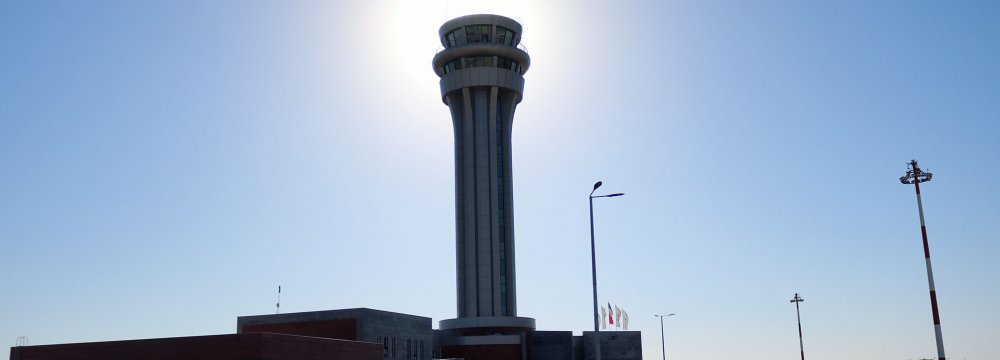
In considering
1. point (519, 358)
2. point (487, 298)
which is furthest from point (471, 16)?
point (519, 358)

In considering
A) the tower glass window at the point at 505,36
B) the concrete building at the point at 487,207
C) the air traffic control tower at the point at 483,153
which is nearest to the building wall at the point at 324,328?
the concrete building at the point at 487,207

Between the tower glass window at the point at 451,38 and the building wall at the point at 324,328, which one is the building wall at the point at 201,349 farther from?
the tower glass window at the point at 451,38

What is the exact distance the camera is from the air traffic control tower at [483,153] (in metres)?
86.3

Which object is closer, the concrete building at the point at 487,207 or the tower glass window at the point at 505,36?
the concrete building at the point at 487,207

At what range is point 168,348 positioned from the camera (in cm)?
3644

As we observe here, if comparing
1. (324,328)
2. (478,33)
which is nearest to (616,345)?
(324,328)

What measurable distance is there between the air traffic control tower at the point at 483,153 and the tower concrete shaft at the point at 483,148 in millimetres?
102

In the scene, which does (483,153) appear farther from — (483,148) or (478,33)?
(478,33)

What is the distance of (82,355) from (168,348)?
16.4 feet

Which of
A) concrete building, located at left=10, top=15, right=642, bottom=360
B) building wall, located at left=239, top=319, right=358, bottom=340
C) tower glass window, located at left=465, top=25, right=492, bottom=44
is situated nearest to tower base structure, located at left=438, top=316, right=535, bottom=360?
concrete building, located at left=10, top=15, right=642, bottom=360

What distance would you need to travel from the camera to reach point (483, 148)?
293ft

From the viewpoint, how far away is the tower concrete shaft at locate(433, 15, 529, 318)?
86.7m

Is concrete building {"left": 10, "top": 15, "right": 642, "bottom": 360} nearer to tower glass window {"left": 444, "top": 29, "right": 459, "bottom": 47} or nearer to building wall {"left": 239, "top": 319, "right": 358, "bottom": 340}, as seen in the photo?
tower glass window {"left": 444, "top": 29, "right": 459, "bottom": 47}

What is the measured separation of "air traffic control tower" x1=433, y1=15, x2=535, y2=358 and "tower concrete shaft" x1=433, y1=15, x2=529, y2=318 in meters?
0.10
